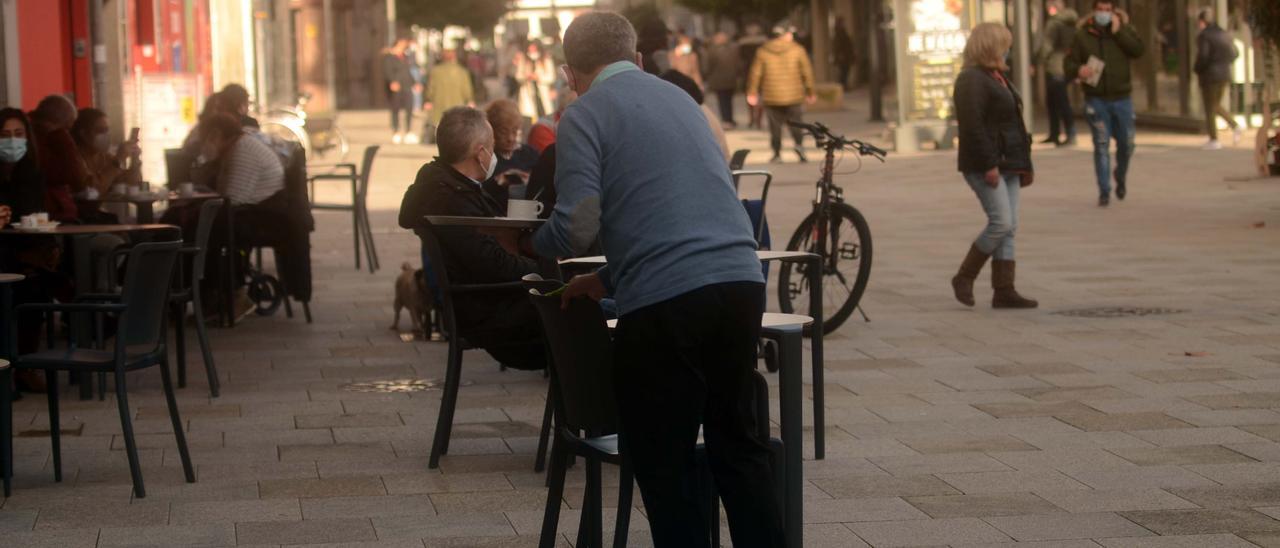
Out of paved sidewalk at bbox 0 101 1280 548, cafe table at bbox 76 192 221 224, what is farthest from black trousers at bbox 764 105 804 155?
cafe table at bbox 76 192 221 224

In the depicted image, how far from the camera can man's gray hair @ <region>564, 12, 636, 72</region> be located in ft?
15.2

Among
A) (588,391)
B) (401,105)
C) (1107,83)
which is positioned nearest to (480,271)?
(588,391)

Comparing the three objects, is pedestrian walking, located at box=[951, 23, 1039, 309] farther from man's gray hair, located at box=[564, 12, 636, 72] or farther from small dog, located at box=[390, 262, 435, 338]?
man's gray hair, located at box=[564, 12, 636, 72]

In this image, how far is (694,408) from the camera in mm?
4484

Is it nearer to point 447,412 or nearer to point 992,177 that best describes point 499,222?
point 447,412

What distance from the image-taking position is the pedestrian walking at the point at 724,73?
33938mm

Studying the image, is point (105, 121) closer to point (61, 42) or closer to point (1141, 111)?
point (61, 42)

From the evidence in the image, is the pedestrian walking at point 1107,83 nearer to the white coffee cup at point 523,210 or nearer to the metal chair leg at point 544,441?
the metal chair leg at point 544,441

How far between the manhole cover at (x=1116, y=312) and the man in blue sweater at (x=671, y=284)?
639 centimetres

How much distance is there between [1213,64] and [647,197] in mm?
19685

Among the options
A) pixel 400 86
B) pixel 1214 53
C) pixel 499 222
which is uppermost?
pixel 400 86

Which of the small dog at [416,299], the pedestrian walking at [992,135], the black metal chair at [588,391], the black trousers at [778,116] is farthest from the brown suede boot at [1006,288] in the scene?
the black trousers at [778,116]

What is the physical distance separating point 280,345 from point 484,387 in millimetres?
2135

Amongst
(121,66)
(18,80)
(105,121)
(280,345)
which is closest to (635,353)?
(280,345)
